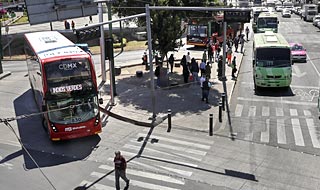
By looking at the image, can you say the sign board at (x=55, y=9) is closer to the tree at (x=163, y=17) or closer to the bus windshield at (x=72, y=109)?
the bus windshield at (x=72, y=109)

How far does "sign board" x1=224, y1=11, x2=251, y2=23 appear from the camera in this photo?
19.6m

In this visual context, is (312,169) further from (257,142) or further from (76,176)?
(76,176)

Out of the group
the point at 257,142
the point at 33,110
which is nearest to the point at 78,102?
the point at 33,110

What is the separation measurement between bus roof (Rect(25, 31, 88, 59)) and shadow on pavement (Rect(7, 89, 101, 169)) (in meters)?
3.74

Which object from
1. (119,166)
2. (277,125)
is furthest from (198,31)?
(119,166)

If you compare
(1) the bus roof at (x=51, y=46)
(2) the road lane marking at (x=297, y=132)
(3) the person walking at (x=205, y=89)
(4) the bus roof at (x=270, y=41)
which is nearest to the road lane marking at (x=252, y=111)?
(2) the road lane marking at (x=297, y=132)

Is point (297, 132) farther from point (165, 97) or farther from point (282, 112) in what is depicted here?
point (165, 97)

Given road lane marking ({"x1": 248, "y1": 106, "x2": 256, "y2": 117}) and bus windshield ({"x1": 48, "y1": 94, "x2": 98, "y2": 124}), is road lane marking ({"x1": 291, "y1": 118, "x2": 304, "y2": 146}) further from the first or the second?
bus windshield ({"x1": 48, "y1": 94, "x2": 98, "y2": 124})

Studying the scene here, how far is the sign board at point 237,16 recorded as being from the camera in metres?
19.6

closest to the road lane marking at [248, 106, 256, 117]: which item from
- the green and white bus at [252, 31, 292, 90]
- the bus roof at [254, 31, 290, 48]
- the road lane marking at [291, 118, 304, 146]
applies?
the road lane marking at [291, 118, 304, 146]

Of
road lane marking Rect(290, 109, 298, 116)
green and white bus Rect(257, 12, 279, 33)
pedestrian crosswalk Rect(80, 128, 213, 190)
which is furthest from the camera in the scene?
green and white bus Rect(257, 12, 279, 33)

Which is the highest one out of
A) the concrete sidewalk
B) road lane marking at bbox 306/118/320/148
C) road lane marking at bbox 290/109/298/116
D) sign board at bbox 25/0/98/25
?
sign board at bbox 25/0/98/25

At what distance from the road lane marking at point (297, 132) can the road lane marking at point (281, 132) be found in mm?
443

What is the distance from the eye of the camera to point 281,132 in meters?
18.0
